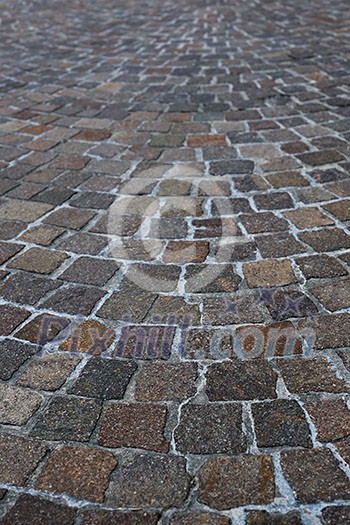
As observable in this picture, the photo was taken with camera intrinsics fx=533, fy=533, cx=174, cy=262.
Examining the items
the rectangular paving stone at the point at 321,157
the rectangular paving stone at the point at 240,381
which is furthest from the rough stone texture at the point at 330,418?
the rectangular paving stone at the point at 321,157

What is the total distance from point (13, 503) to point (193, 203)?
2.02 meters

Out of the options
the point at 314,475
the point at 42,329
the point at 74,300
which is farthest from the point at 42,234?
the point at 314,475

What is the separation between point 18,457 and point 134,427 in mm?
413

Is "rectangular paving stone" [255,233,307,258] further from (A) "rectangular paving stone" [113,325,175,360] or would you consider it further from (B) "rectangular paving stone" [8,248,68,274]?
(B) "rectangular paving stone" [8,248,68,274]

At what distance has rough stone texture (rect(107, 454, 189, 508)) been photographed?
1.70 meters

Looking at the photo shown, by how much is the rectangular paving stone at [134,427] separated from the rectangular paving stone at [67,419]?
56 mm

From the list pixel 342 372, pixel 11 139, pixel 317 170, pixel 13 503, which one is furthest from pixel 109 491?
pixel 11 139

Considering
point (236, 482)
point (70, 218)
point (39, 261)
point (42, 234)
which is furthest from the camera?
point (70, 218)

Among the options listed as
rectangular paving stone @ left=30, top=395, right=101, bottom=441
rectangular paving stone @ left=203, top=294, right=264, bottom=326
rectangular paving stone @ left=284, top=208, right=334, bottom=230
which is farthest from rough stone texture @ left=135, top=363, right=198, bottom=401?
rectangular paving stone @ left=284, top=208, right=334, bottom=230

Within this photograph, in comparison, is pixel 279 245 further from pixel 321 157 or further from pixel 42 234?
pixel 42 234

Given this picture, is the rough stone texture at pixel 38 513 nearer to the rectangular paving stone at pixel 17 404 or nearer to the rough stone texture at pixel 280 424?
the rectangular paving stone at pixel 17 404

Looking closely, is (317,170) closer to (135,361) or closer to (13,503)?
(135,361)

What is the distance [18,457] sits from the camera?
1.85 meters

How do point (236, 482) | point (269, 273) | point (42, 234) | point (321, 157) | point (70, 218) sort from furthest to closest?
point (321, 157)
point (70, 218)
point (42, 234)
point (269, 273)
point (236, 482)
